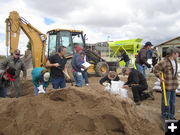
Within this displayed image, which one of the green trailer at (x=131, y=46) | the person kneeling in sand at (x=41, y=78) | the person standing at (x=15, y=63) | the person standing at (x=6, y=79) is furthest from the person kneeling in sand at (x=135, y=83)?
the green trailer at (x=131, y=46)

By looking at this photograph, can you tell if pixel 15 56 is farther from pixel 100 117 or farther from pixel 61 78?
pixel 100 117

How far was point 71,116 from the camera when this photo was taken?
2.28 meters

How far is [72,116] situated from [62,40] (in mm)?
5225

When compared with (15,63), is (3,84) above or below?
below

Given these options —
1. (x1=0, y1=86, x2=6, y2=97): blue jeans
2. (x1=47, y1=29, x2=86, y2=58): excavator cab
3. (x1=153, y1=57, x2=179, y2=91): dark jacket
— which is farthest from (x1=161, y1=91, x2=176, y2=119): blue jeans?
(x1=47, y1=29, x2=86, y2=58): excavator cab

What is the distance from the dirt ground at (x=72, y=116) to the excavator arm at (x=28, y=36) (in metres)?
4.39

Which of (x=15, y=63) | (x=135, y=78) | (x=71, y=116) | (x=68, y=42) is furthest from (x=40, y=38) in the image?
(x=71, y=116)

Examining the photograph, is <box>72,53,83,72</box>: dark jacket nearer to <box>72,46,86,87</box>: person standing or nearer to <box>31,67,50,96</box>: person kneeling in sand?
<box>72,46,86,87</box>: person standing

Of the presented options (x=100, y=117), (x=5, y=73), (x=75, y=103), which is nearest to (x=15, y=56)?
(x=5, y=73)

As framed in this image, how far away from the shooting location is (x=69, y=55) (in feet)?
23.5

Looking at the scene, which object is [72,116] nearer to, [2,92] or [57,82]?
[57,82]

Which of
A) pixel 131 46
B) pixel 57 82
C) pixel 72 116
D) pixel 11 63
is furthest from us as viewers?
pixel 131 46

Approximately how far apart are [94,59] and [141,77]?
4.28 meters

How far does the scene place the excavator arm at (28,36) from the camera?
6332mm
